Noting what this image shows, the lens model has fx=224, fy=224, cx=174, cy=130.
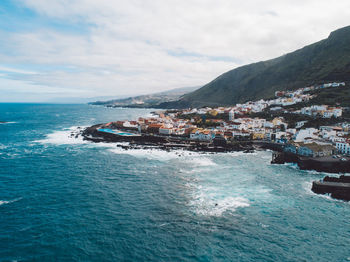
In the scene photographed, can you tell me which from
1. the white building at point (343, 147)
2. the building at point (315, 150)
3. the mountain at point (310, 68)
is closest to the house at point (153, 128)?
the building at point (315, 150)

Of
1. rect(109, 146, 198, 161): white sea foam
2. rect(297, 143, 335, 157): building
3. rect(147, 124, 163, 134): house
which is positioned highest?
rect(147, 124, 163, 134): house

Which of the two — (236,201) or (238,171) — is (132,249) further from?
(238,171)

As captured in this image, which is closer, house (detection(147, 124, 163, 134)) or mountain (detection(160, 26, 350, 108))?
house (detection(147, 124, 163, 134))

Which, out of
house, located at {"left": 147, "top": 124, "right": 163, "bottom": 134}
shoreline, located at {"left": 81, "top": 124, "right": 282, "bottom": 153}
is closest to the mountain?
shoreline, located at {"left": 81, "top": 124, "right": 282, "bottom": 153}

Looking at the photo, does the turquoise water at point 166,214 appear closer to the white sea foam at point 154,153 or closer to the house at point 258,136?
the white sea foam at point 154,153

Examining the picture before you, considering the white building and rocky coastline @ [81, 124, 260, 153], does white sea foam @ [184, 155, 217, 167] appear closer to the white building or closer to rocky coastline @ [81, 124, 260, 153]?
rocky coastline @ [81, 124, 260, 153]

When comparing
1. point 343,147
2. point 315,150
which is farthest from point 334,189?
point 343,147

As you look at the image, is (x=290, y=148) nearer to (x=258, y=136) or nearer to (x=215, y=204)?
(x=258, y=136)

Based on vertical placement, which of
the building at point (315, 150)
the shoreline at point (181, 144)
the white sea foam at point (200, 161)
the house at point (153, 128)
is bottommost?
the white sea foam at point (200, 161)

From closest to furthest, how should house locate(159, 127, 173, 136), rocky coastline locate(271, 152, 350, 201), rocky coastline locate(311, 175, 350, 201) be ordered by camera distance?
rocky coastline locate(311, 175, 350, 201), rocky coastline locate(271, 152, 350, 201), house locate(159, 127, 173, 136)
